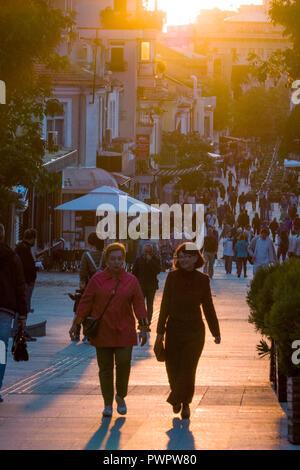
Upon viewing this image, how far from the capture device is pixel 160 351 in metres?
9.16

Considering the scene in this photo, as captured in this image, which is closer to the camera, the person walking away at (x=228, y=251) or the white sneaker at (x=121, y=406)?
the white sneaker at (x=121, y=406)

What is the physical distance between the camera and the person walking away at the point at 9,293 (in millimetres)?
9750

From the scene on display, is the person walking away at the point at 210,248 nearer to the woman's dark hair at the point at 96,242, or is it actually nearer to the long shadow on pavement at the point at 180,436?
the woman's dark hair at the point at 96,242

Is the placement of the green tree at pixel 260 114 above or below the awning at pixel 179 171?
above

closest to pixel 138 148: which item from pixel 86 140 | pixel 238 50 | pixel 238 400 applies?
pixel 86 140

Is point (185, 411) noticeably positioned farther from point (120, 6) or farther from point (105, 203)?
point (120, 6)

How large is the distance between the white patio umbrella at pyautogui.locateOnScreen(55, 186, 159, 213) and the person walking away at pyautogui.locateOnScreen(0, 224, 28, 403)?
19.3 metres

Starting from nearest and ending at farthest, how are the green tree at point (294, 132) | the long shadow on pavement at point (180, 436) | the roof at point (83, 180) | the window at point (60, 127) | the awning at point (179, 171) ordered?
the long shadow on pavement at point (180, 436)
the green tree at point (294, 132)
the roof at point (83, 180)
the window at point (60, 127)
the awning at point (179, 171)

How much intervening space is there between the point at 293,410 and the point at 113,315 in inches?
73.5

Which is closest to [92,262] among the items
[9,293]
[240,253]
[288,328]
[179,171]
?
[9,293]

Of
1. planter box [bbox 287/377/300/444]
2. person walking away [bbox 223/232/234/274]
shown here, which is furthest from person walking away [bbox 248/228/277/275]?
planter box [bbox 287/377/300/444]

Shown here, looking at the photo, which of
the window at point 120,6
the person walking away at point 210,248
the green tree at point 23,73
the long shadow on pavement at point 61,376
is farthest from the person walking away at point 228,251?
the window at point 120,6

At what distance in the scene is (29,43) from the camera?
15.3m

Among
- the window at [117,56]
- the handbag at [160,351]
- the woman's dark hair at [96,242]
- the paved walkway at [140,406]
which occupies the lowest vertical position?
the paved walkway at [140,406]
